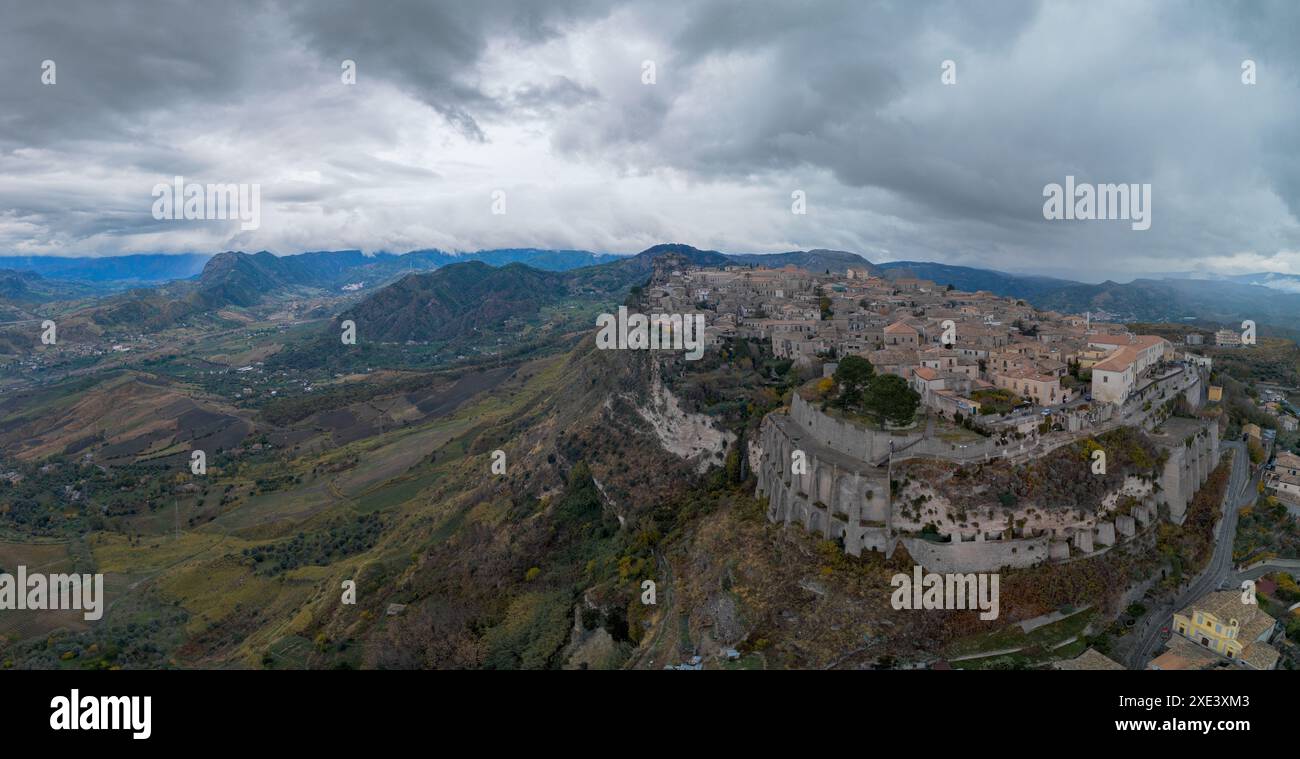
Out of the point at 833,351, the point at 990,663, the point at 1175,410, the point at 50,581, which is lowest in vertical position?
the point at 50,581

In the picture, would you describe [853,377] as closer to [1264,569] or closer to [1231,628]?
[1231,628]

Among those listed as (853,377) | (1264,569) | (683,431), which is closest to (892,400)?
(853,377)

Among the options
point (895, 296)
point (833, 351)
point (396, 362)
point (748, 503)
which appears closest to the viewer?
point (748, 503)

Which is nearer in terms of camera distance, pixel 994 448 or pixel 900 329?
pixel 994 448
